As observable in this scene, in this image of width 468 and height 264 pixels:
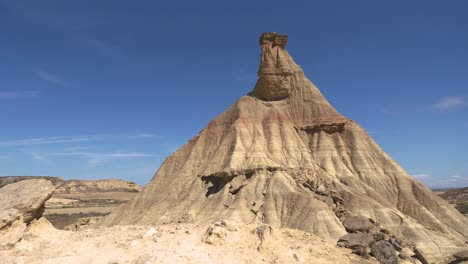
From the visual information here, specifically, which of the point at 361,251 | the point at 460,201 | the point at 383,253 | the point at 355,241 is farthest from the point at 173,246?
the point at 460,201

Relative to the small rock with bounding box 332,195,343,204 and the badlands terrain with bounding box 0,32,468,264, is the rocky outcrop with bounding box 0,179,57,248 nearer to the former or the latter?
the badlands terrain with bounding box 0,32,468,264

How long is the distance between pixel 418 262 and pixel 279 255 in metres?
14.9

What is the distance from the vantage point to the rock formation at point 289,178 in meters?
33.9

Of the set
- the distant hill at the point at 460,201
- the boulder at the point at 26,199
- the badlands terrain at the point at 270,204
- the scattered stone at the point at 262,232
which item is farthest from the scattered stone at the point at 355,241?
the distant hill at the point at 460,201

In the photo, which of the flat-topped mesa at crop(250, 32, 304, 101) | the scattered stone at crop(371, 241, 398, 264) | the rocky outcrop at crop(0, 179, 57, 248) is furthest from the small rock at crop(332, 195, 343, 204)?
the rocky outcrop at crop(0, 179, 57, 248)

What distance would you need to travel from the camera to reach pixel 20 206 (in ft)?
41.1

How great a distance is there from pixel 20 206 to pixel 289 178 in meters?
29.3

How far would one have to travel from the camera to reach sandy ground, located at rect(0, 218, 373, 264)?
35.3 ft

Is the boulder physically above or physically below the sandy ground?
above

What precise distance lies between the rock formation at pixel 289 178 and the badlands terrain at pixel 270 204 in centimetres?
14

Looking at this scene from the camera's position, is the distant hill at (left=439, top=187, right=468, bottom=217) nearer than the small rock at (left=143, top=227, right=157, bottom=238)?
No

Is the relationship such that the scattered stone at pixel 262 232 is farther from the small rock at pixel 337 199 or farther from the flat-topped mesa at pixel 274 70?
the flat-topped mesa at pixel 274 70

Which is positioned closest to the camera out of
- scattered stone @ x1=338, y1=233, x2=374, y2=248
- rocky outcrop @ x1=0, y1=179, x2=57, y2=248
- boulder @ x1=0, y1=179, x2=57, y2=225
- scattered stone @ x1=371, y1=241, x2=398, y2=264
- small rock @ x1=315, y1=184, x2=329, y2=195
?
rocky outcrop @ x1=0, y1=179, x2=57, y2=248

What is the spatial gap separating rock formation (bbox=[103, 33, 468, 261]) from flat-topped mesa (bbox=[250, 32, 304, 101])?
139mm
